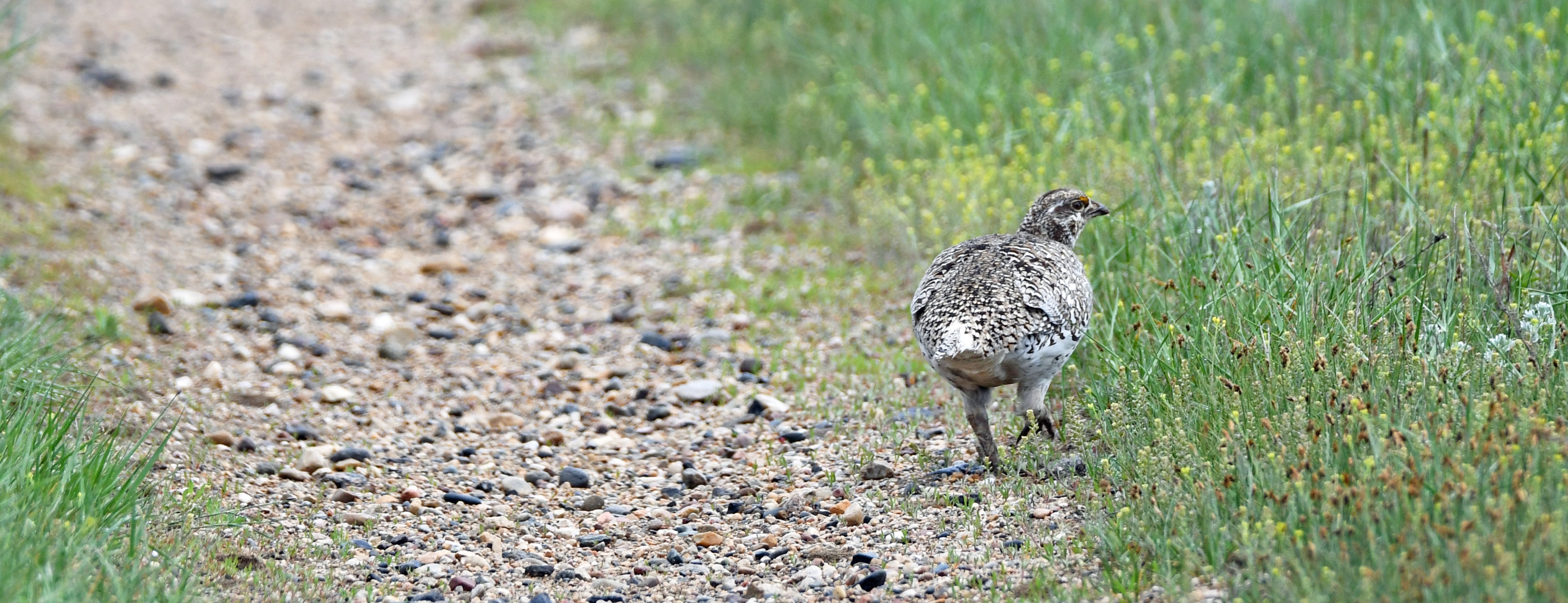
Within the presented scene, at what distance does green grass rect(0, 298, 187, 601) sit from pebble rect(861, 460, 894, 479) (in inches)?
117

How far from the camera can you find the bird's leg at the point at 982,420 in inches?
238

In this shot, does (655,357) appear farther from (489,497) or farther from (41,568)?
(41,568)

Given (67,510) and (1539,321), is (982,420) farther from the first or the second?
(67,510)

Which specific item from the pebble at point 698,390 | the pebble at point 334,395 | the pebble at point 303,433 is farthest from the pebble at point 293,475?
the pebble at point 698,390

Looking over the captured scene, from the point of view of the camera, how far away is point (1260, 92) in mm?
9008

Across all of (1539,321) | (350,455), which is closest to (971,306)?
(1539,321)

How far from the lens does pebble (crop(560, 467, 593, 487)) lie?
6.70 metres

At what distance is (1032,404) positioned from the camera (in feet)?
20.1

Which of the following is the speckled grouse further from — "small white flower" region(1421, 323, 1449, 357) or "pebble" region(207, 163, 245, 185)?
"pebble" region(207, 163, 245, 185)

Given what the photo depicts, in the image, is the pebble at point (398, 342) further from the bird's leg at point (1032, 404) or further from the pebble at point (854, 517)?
the bird's leg at point (1032, 404)

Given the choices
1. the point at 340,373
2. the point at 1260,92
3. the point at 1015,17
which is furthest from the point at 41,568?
the point at 1015,17

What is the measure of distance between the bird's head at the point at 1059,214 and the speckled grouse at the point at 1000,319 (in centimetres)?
32

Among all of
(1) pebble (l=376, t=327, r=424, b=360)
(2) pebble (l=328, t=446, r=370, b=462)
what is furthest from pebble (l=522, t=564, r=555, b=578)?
(1) pebble (l=376, t=327, r=424, b=360)

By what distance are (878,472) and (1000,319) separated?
112cm
